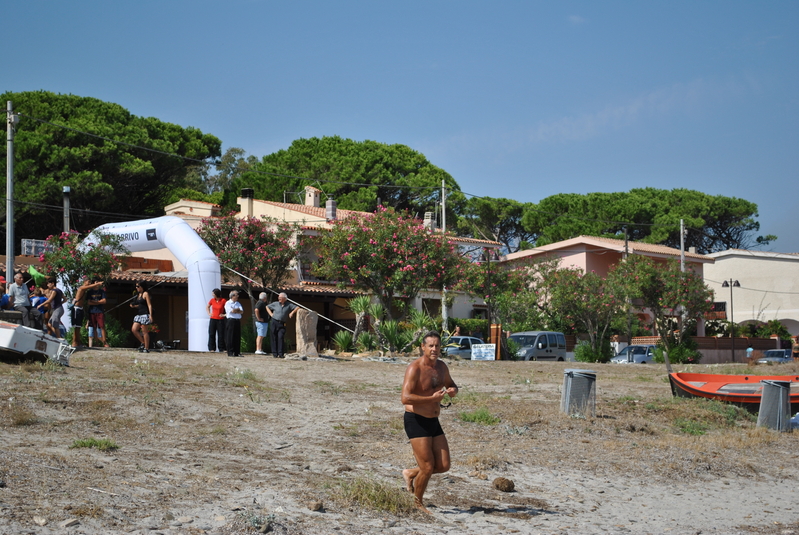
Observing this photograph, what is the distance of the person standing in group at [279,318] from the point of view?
20562 millimetres

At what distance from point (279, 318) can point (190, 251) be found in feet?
16.9

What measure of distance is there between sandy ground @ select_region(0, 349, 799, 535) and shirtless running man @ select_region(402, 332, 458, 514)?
0.53 metres

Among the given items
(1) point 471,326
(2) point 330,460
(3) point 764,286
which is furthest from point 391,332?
(3) point 764,286

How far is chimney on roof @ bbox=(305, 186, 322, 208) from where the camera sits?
165ft

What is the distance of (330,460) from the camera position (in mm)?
9758

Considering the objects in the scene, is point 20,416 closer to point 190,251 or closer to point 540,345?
point 190,251

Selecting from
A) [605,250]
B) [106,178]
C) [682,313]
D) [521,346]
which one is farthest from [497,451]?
[605,250]

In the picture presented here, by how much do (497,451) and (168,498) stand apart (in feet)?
16.5

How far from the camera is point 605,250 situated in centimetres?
5316

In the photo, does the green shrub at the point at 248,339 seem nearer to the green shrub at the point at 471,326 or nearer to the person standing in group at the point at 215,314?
the person standing in group at the point at 215,314

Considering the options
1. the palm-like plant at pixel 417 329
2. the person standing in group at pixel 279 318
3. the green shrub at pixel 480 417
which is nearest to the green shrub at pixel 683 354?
the palm-like plant at pixel 417 329

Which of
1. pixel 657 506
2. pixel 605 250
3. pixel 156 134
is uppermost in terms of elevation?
pixel 156 134

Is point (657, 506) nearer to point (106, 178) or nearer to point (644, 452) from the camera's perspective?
point (644, 452)

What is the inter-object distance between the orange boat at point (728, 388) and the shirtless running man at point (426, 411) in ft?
32.7
